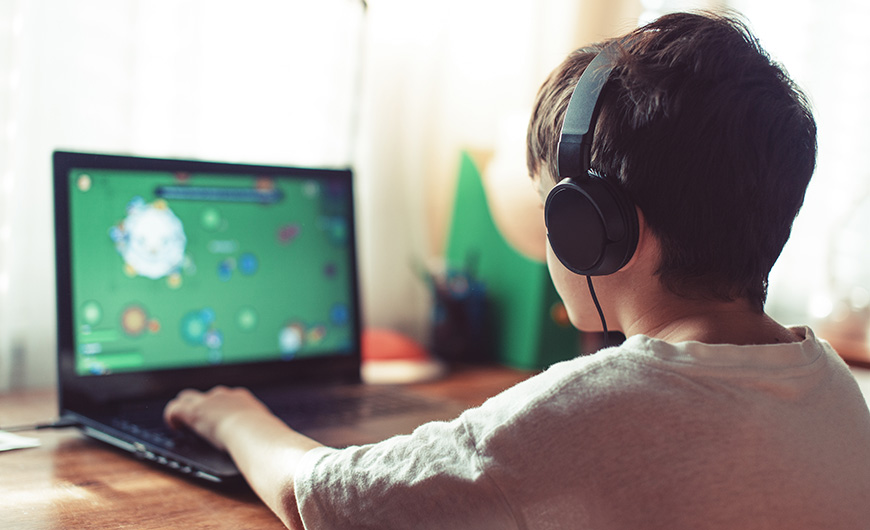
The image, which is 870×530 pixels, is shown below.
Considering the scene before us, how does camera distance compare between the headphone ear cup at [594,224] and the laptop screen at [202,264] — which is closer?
the headphone ear cup at [594,224]

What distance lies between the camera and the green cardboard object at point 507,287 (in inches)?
58.7

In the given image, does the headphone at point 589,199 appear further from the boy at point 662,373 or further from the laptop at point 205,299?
the laptop at point 205,299

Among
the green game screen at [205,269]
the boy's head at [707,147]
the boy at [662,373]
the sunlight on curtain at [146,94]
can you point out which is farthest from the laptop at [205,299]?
the boy's head at [707,147]

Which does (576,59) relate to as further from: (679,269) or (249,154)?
(249,154)

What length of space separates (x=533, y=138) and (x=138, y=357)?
1.98ft

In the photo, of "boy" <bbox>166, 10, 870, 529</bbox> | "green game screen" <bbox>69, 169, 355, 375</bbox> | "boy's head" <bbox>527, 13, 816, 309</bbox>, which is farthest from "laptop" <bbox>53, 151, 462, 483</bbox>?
"boy's head" <bbox>527, 13, 816, 309</bbox>

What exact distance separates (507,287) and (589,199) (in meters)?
0.94

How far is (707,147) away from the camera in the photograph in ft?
1.99

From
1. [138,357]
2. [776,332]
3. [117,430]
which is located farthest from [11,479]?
[776,332]

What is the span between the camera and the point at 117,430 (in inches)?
35.9

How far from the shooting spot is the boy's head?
606mm

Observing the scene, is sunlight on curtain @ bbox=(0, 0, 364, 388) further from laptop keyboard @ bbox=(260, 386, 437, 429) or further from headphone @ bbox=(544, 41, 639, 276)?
headphone @ bbox=(544, 41, 639, 276)

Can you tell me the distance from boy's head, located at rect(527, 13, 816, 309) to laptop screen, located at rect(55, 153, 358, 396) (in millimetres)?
628

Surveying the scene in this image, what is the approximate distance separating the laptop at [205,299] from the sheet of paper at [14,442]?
0.18 ft
